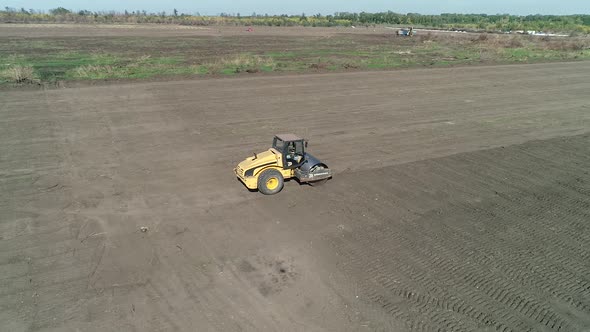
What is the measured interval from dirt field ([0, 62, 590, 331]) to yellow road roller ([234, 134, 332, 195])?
0.51 m

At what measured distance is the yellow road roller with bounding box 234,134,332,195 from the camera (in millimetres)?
12211

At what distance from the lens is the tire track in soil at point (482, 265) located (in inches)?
313

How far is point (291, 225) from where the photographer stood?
1094 cm

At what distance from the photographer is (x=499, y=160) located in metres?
16.1

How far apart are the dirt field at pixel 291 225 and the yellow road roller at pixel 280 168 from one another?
51 cm

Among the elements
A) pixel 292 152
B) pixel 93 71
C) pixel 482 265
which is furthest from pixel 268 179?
pixel 93 71

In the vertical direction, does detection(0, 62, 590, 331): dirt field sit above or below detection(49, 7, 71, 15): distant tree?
below

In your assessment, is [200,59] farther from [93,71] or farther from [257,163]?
[257,163]

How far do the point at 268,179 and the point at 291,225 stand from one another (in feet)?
6.31

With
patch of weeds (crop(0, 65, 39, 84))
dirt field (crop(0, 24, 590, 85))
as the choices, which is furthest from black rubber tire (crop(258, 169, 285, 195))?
patch of weeds (crop(0, 65, 39, 84))

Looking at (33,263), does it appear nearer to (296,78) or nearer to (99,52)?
(296,78)

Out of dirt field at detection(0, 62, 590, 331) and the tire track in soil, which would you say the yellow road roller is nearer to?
dirt field at detection(0, 62, 590, 331)

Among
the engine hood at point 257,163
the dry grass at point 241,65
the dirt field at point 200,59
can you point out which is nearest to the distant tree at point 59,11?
the dirt field at point 200,59

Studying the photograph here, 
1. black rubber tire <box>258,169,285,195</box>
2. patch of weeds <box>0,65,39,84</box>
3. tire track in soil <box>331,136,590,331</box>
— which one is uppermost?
patch of weeds <box>0,65,39,84</box>
